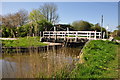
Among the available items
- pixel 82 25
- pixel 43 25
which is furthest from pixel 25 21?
pixel 82 25

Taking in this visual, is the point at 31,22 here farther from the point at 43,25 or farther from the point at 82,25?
the point at 82,25

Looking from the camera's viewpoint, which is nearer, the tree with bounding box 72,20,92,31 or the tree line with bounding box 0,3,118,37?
the tree line with bounding box 0,3,118,37

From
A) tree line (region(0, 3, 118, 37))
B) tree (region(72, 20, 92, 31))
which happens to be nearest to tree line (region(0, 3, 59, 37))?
tree line (region(0, 3, 118, 37))

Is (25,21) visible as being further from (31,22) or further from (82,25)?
(82,25)

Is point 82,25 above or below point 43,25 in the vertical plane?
above

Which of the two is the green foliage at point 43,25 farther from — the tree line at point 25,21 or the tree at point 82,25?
the tree at point 82,25

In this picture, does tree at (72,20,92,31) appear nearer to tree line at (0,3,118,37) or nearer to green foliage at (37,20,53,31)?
tree line at (0,3,118,37)

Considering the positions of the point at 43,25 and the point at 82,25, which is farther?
the point at 82,25

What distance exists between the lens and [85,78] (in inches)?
130

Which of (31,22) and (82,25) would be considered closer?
(31,22)

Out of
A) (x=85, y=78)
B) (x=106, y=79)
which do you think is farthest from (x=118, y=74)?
(x=85, y=78)

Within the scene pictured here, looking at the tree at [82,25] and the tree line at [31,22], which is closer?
the tree line at [31,22]

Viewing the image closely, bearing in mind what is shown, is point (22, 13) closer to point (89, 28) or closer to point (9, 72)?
point (89, 28)

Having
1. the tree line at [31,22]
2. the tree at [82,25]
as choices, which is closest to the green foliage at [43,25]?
the tree line at [31,22]
